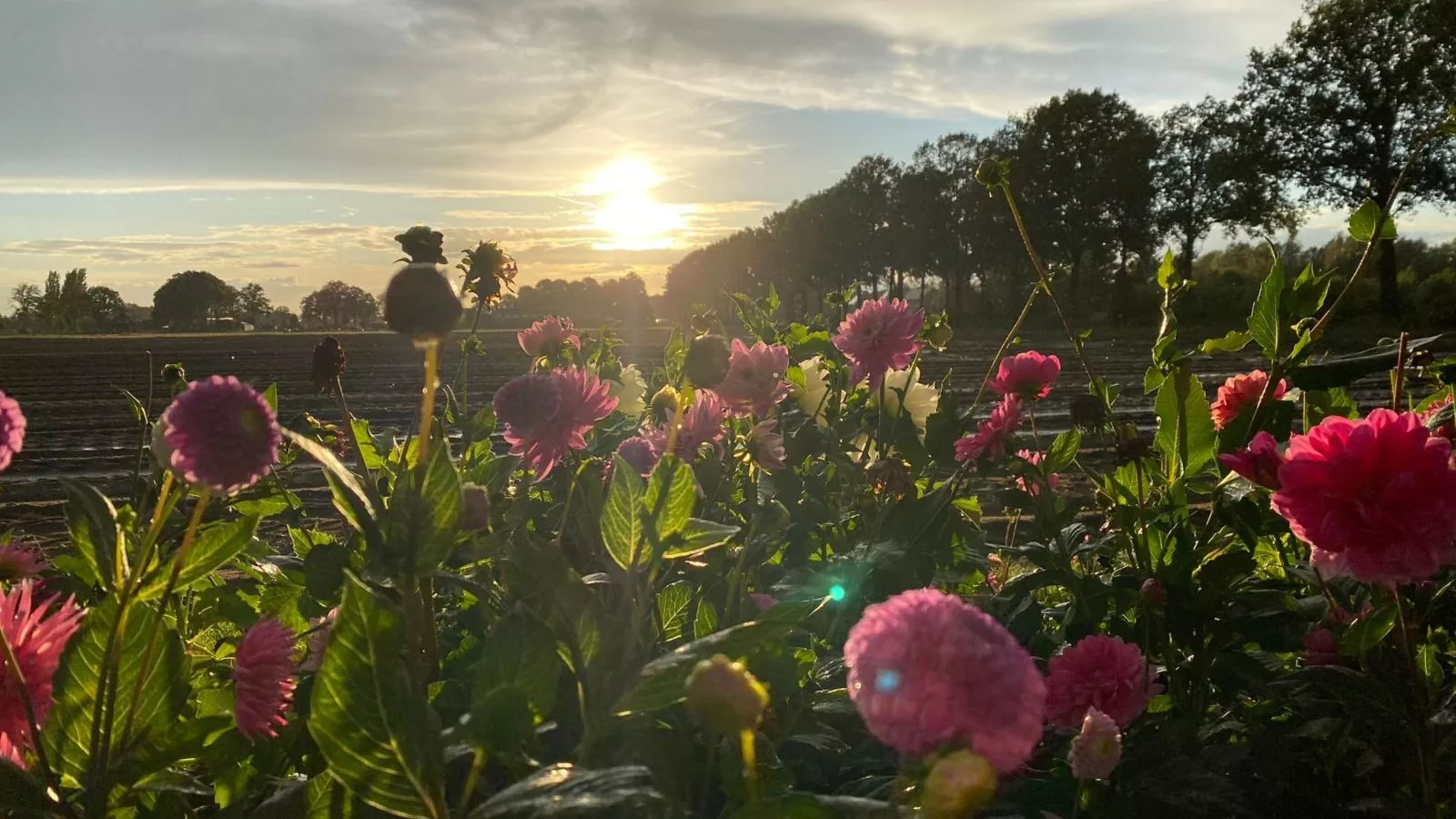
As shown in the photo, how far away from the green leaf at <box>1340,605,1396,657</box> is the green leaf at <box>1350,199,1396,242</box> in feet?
1.79

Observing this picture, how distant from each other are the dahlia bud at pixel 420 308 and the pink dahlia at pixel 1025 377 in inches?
49.5

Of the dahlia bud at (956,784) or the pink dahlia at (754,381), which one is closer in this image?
the dahlia bud at (956,784)

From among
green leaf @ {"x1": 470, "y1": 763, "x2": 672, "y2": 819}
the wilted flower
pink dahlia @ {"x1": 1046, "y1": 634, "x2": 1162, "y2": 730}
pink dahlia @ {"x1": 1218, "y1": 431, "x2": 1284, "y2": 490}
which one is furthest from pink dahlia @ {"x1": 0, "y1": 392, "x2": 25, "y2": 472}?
pink dahlia @ {"x1": 1218, "y1": 431, "x2": 1284, "y2": 490}

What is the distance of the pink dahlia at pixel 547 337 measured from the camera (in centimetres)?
237

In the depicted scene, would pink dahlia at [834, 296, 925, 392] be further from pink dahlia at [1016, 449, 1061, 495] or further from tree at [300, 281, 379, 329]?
tree at [300, 281, 379, 329]

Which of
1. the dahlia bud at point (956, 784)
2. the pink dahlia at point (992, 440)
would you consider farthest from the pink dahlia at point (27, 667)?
the pink dahlia at point (992, 440)

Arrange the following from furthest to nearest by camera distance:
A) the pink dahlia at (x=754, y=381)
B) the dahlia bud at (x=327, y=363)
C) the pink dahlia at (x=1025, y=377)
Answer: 1. the pink dahlia at (x=1025, y=377)
2. the pink dahlia at (x=754, y=381)
3. the dahlia bud at (x=327, y=363)

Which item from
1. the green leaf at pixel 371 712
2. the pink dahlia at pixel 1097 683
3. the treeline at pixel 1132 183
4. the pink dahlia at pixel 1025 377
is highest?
the treeline at pixel 1132 183

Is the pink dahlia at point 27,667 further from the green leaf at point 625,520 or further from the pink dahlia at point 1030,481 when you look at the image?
the pink dahlia at point 1030,481

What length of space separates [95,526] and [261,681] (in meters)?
0.19

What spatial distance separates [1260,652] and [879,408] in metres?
0.71

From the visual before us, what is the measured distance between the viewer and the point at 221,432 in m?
0.69

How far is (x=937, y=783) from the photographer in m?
0.52

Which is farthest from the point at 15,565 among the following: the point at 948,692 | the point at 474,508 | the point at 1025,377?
the point at 1025,377
